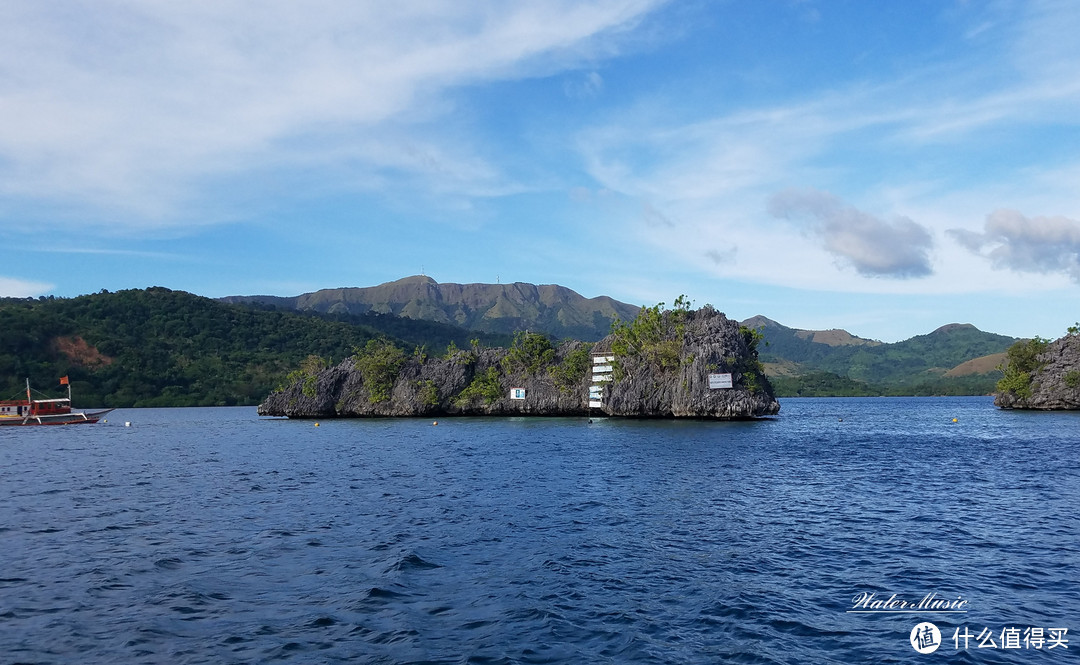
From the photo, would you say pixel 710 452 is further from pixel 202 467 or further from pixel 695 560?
pixel 202 467

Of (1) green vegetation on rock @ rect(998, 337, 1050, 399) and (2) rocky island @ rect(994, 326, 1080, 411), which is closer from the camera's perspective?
(2) rocky island @ rect(994, 326, 1080, 411)

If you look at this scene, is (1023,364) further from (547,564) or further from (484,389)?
(547,564)

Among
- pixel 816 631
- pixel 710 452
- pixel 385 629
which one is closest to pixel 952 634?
Answer: pixel 816 631

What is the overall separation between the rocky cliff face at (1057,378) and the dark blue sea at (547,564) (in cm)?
10776

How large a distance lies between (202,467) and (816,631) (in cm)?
6031

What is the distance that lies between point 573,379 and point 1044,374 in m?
108

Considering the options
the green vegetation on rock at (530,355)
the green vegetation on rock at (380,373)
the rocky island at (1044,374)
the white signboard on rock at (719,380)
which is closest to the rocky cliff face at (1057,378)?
the rocky island at (1044,374)

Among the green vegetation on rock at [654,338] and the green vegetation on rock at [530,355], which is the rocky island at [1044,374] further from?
the green vegetation on rock at [530,355]

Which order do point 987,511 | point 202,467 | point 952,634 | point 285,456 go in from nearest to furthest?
point 952,634
point 987,511
point 202,467
point 285,456

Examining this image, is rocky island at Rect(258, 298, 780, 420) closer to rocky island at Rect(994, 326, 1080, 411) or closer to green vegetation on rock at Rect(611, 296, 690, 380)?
green vegetation on rock at Rect(611, 296, 690, 380)

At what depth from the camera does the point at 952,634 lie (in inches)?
739

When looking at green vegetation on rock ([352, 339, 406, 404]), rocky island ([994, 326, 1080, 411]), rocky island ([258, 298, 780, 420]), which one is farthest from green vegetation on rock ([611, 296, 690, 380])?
rocky island ([994, 326, 1080, 411])

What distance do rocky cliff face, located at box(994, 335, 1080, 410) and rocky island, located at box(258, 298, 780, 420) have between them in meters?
66.0

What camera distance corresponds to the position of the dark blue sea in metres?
18.4
